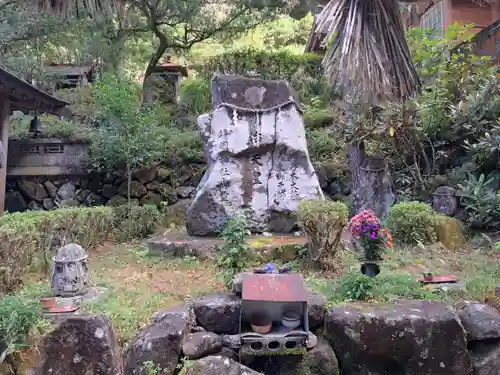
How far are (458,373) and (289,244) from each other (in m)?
2.76

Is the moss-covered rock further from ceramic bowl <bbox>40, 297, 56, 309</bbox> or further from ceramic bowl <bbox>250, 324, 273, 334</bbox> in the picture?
ceramic bowl <bbox>40, 297, 56, 309</bbox>

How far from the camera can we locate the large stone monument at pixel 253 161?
706 cm

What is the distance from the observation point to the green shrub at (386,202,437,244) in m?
6.88

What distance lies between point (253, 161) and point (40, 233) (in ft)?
11.4

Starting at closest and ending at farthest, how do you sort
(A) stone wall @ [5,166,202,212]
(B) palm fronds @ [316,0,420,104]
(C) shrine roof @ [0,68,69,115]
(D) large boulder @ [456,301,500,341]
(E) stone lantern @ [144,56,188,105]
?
(D) large boulder @ [456,301,500,341] < (B) palm fronds @ [316,0,420,104] < (C) shrine roof @ [0,68,69,115] < (A) stone wall @ [5,166,202,212] < (E) stone lantern @ [144,56,188,105]

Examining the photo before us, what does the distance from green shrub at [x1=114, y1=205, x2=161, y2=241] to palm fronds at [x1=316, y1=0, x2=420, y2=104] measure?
4471 millimetres

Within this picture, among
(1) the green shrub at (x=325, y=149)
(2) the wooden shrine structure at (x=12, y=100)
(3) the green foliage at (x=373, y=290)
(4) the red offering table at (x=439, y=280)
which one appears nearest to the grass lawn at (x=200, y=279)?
(3) the green foliage at (x=373, y=290)

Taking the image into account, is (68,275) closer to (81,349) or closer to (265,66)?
(81,349)

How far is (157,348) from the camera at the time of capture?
380 cm

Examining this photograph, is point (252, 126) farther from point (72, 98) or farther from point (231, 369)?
point (72, 98)

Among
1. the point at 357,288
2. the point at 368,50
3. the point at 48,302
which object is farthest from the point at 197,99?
the point at 357,288

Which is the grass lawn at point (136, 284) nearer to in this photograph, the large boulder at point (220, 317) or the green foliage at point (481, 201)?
the large boulder at point (220, 317)

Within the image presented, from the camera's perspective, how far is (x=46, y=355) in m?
3.75

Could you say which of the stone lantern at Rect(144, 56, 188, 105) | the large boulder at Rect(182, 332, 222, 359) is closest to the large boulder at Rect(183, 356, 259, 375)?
the large boulder at Rect(182, 332, 222, 359)
